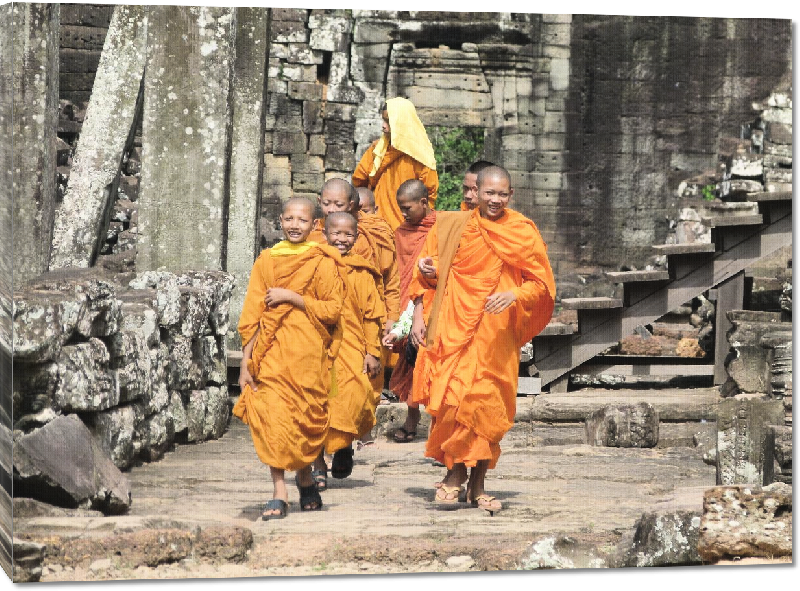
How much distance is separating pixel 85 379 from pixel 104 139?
3.82 meters

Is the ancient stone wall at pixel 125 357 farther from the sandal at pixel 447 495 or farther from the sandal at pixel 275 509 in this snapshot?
the sandal at pixel 447 495

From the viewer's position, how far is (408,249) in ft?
33.3

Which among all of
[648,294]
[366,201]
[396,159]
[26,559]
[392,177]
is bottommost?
[26,559]

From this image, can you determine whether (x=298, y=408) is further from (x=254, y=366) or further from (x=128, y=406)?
(x=128, y=406)

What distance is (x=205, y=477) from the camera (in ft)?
28.1

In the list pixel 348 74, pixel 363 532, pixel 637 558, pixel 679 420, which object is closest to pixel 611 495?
pixel 637 558

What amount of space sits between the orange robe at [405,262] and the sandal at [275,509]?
2152 millimetres

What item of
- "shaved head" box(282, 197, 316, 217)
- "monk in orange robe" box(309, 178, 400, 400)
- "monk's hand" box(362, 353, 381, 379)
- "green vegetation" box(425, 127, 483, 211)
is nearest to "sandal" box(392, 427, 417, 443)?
"monk in orange robe" box(309, 178, 400, 400)

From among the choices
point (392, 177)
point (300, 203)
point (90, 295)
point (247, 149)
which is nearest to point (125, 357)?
point (90, 295)

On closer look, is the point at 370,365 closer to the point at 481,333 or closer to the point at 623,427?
the point at 481,333

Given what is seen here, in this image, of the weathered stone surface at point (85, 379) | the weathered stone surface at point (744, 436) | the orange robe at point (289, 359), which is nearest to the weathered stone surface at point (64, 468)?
the weathered stone surface at point (85, 379)

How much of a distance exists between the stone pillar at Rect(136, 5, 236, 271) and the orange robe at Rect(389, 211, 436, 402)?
1098 mm

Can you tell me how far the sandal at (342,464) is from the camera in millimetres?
8922

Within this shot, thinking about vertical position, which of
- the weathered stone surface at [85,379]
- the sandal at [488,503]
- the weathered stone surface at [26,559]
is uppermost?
the weathered stone surface at [85,379]
